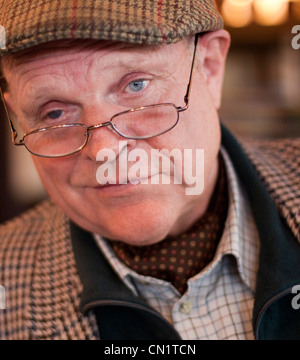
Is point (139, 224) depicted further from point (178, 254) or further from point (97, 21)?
point (97, 21)

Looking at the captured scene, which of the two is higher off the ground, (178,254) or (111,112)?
(111,112)

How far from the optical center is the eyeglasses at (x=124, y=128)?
978 millimetres

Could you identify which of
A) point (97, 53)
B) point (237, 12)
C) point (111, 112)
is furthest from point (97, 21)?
point (237, 12)

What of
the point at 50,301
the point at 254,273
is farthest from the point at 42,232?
the point at 254,273

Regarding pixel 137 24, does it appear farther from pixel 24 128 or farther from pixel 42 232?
pixel 42 232

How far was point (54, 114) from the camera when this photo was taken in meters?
1.04

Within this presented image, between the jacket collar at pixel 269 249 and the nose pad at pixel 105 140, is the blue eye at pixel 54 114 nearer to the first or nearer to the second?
the nose pad at pixel 105 140

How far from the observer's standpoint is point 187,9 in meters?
0.93

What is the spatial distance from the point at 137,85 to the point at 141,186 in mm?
215

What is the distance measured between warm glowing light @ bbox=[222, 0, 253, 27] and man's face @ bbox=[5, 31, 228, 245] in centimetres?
226

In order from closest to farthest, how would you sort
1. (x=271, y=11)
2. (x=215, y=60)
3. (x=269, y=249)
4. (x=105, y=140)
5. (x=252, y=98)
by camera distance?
1. (x=105, y=140)
2. (x=269, y=249)
3. (x=215, y=60)
4. (x=271, y=11)
5. (x=252, y=98)

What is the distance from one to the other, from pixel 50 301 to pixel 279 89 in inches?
110

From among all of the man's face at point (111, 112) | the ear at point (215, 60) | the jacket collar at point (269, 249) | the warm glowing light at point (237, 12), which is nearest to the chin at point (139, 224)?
the man's face at point (111, 112)

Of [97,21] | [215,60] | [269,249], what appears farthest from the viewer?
[215,60]
